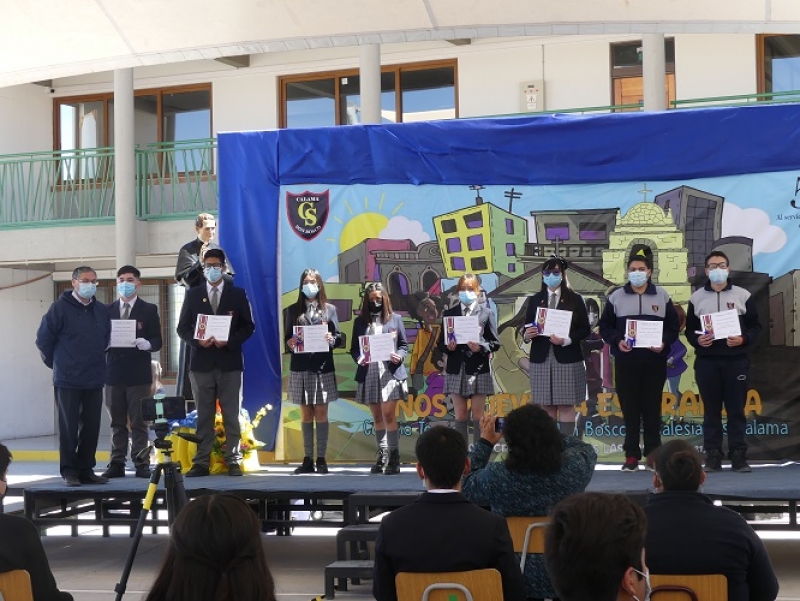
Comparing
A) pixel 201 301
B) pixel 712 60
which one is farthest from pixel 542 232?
pixel 712 60

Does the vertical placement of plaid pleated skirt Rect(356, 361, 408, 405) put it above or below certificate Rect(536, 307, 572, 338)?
below

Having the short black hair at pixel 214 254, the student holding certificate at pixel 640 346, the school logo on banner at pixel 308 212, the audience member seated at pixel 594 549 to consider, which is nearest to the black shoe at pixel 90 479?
the short black hair at pixel 214 254

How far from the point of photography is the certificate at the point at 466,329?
8492mm

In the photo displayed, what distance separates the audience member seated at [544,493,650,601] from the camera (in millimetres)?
2453

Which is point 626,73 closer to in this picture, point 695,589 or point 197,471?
point 197,471

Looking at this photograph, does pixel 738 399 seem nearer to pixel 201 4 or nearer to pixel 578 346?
pixel 578 346

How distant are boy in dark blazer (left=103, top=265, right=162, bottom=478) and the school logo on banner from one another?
1676 mm

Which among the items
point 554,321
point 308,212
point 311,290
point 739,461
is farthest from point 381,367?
point 739,461

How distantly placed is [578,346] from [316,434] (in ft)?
7.21

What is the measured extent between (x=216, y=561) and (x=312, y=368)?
6348 millimetres

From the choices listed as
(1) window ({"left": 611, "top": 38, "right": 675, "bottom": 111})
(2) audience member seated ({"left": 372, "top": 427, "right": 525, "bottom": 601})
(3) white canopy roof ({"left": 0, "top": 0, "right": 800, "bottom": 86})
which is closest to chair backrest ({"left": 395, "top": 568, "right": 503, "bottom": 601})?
(2) audience member seated ({"left": 372, "top": 427, "right": 525, "bottom": 601})

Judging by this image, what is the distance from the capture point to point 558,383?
27.5 feet

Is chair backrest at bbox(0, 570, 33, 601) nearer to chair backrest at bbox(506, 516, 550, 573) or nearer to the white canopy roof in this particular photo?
chair backrest at bbox(506, 516, 550, 573)

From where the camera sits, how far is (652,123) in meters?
9.07
